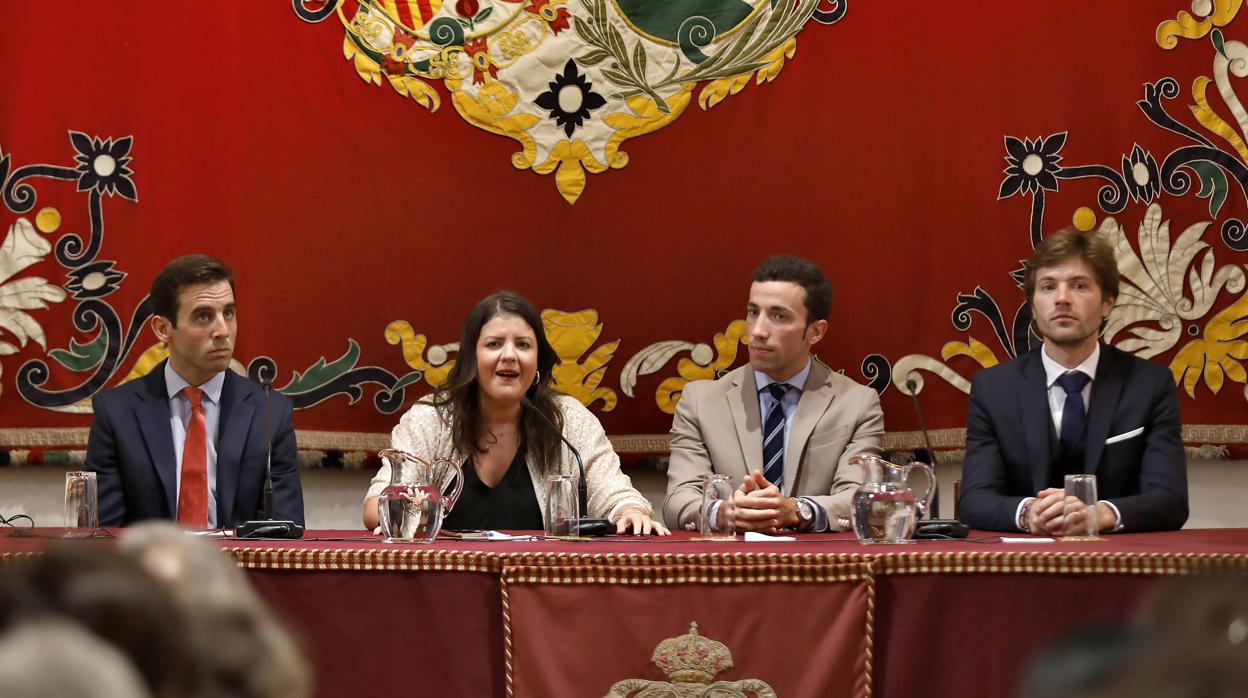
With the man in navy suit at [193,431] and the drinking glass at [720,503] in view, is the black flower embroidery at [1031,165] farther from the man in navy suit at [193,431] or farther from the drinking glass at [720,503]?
the man in navy suit at [193,431]

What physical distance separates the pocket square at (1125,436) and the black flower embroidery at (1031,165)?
3.04ft

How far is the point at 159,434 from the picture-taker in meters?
3.47

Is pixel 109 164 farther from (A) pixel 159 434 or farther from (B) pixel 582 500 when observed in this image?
(B) pixel 582 500

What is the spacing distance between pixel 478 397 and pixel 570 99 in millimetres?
979

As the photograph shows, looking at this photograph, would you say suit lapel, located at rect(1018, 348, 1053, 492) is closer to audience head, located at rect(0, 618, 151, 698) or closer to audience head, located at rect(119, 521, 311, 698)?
audience head, located at rect(119, 521, 311, 698)

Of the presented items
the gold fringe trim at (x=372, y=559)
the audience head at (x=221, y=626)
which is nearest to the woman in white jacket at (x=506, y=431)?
the gold fringe trim at (x=372, y=559)

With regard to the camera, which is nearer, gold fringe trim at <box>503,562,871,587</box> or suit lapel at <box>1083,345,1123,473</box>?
gold fringe trim at <box>503,562,871,587</box>

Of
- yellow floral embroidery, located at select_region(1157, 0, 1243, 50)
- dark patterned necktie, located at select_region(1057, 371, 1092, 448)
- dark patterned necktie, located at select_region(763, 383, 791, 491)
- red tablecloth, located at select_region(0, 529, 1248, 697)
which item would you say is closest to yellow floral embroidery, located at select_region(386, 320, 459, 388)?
dark patterned necktie, located at select_region(763, 383, 791, 491)

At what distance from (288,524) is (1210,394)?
2.59 metres

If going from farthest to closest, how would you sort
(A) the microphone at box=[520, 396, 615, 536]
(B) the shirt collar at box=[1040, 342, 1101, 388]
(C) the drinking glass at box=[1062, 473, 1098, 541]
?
(B) the shirt collar at box=[1040, 342, 1101, 388], (A) the microphone at box=[520, 396, 615, 536], (C) the drinking glass at box=[1062, 473, 1098, 541]

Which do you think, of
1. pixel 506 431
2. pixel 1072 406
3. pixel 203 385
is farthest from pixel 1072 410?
pixel 203 385

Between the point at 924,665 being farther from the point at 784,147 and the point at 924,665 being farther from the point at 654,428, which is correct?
the point at 784,147

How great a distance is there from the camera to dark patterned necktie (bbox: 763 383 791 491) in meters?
3.64

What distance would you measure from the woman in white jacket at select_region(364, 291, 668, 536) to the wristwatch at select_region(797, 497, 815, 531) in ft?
1.26
